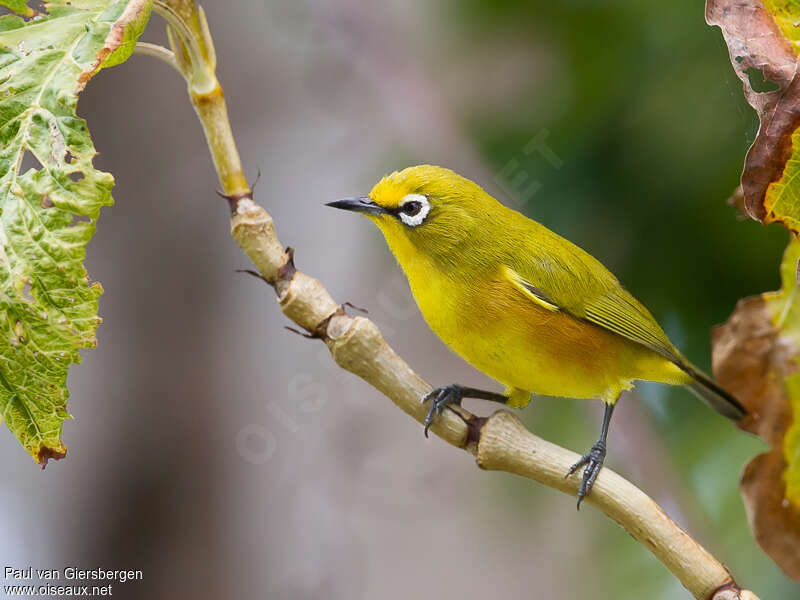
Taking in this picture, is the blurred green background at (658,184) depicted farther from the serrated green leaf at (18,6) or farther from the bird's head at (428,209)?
the serrated green leaf at (18,6)

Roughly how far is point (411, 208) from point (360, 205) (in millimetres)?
120

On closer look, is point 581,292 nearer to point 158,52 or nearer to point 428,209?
point 428,209

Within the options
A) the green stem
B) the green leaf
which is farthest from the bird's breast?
the green leaf

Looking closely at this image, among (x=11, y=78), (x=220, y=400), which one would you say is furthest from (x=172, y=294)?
(x=11, y=78)

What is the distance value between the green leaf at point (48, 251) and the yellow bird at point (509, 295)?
50 cm

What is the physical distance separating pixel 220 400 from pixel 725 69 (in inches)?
74.0

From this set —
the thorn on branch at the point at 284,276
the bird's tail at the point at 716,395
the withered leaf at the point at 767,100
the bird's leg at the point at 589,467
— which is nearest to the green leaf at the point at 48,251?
the thorn on branch at the point at 284,276

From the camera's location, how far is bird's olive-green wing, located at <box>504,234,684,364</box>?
158cm

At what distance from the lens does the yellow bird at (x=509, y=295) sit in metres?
1.51

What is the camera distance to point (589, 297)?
5.35 feet

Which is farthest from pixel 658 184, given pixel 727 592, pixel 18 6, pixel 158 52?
pixel 18 6

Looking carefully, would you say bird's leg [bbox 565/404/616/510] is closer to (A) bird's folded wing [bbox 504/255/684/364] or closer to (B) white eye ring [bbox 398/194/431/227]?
(A) bird's folded wing [bbox 504/255/684/364]

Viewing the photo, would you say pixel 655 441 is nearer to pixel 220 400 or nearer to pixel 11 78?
pixel 220 400

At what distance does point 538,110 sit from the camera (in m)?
2.16
